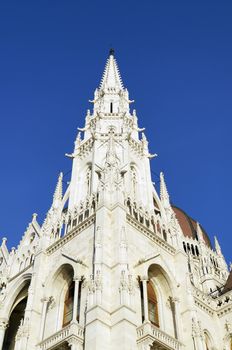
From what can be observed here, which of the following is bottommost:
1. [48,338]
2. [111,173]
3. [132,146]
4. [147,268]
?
[48,338]

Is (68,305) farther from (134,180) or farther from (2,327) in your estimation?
(134,180)

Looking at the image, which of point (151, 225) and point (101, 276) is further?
point (151, 225)

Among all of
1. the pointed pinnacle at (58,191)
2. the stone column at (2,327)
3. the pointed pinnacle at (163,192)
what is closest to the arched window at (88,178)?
the pointed pinnacle at (58,191)

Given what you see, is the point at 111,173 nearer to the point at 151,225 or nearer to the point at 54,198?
the point at 151,225

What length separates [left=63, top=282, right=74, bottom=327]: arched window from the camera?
74.8 feet

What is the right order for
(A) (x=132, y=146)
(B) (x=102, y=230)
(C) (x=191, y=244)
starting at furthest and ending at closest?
(C) (x=191, y=244), (A) (x=132, y=146), (B) (x=102, y=230)

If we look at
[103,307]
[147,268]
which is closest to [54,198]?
[147,268]

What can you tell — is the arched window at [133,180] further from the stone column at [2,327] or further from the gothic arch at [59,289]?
the stone column at [2,327]

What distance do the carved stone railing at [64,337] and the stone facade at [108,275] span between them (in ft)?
0.15

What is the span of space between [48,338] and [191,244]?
25.5 m

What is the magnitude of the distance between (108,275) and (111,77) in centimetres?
2483

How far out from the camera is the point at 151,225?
26547 millimetres

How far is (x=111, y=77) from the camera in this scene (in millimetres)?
42250

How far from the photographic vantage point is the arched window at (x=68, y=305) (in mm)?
22812
